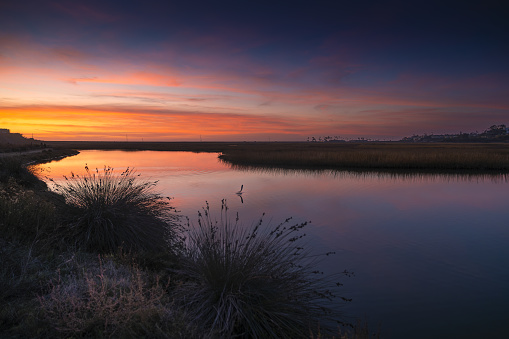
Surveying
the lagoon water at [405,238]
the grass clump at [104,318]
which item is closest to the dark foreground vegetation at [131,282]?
the grass clump at [104,318]

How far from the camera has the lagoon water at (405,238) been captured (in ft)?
21.2

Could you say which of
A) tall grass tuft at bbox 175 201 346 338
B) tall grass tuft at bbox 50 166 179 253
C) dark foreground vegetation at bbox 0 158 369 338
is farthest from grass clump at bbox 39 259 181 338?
tall grass tuft at bbox 50 166 179 253

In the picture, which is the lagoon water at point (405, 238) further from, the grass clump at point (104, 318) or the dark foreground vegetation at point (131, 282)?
the grass clump at point (104, 318)

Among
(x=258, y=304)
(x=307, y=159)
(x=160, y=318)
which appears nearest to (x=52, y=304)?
(x=160, y=318)

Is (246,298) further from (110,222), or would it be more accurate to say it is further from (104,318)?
Result: (110,222)

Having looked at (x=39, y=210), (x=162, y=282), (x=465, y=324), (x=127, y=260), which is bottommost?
(x=465, y=324)

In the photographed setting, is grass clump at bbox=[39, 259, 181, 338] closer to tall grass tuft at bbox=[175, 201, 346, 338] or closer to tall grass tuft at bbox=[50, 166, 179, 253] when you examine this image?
tall grass tuft at bbox=[175, 201, 346, 338]

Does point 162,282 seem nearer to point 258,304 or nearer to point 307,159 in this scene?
point 258,304

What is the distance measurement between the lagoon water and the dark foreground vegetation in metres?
1.45

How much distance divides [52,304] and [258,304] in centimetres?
294

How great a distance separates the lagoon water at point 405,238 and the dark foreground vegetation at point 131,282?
1449mm

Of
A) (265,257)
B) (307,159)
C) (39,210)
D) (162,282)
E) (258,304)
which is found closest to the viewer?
(258,304)

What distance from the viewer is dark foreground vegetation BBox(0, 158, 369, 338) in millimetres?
3867

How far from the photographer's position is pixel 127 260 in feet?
20.2
